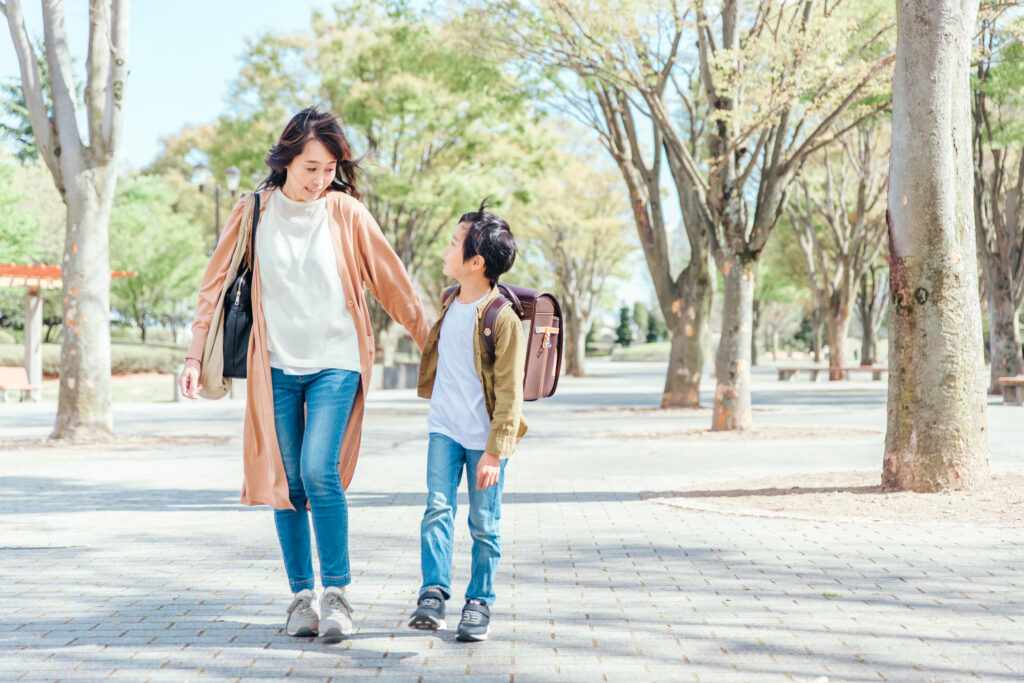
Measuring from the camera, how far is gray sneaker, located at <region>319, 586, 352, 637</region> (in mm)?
3863

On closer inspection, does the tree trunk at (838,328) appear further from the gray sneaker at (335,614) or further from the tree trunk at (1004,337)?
the gray sneaker at (335,614)

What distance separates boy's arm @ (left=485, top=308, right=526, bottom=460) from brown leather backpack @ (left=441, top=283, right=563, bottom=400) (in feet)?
0.13

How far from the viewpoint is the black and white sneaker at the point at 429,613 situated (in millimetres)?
3910

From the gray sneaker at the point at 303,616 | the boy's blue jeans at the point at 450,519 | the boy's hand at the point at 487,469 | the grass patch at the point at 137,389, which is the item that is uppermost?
the boy's hand at the point at 487,469

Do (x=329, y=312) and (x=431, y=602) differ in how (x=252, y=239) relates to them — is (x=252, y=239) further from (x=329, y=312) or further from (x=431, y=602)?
(x=431, y=602)

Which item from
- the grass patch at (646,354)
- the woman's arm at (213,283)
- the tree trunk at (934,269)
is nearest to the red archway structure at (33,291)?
the tree trunk at (934,269)

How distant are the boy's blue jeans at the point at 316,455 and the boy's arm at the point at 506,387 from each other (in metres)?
0.54

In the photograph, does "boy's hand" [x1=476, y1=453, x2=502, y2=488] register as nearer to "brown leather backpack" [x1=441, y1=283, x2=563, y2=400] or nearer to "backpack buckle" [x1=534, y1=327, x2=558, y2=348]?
"brown leather backpack" [x1=441, y1=283, x2=563, y2=400]

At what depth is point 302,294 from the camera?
3.89 meters

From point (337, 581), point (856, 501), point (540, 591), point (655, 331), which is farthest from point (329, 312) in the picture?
point (655, 331)

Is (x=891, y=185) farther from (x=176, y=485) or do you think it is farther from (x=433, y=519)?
(x=176, y=485)

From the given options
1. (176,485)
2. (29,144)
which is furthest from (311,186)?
(29,144)

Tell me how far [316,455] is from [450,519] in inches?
21.2

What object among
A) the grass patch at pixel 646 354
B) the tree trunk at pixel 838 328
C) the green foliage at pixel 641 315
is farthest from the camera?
the green foliage at pixel 641 315
